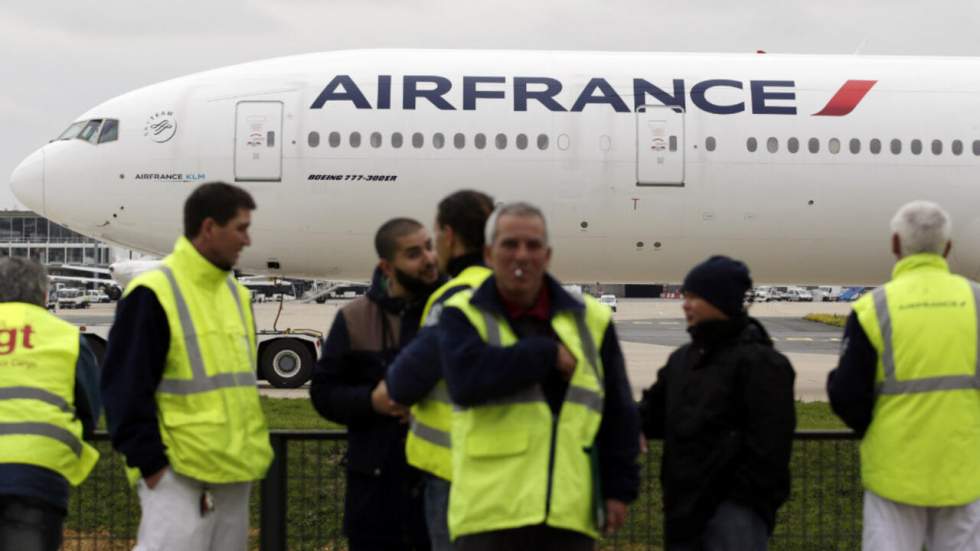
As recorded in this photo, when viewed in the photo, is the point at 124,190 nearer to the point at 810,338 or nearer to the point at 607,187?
the point at 607,187

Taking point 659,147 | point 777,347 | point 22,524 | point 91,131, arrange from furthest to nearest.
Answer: point 777,347, point 91,131, point 659,147, point 22,524

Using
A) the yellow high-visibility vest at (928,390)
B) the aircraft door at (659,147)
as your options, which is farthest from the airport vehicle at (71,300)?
the yellow high-visibility vest at (928,390)

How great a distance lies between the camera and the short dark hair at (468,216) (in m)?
5.08

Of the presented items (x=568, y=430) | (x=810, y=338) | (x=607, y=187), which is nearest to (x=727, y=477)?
(x=568, y=430)

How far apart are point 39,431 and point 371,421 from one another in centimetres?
145

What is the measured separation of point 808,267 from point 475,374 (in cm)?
1471

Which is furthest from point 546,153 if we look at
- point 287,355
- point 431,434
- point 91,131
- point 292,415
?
point 431,434

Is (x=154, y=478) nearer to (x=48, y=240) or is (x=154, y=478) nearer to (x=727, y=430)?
(x=727, y=430)

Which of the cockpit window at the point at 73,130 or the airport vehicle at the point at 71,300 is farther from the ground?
the cockpit window at the point at 73,130

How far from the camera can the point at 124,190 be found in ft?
55.4

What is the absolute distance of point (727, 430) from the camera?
4949mm

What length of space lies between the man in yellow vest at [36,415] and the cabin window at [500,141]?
38.1ft

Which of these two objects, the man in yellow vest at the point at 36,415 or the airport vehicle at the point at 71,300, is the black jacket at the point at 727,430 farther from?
the airport vehicle at the point at 71,300

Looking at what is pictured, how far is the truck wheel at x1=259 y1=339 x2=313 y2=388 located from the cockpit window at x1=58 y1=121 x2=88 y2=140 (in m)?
4.27
